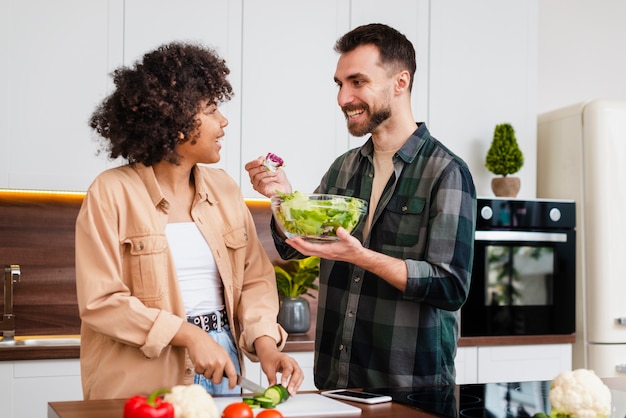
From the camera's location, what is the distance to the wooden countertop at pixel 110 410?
1422 mm

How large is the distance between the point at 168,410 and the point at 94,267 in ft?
1.77

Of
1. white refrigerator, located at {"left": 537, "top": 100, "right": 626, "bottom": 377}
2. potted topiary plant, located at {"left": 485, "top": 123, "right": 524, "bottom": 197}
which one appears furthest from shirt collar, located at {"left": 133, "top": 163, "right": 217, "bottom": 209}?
white refrigerator, located at {"left": 537, "top": 100, "right": 626, "bottom": 377}

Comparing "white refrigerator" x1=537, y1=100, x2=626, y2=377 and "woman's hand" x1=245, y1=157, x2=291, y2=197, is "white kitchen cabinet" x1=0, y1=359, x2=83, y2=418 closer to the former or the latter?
"woman's hand" x1=245, y1=157, x2=291, y2=197

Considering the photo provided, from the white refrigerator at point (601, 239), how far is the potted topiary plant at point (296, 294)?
1250mm

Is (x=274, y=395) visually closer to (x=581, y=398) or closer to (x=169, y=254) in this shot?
(x=169, y=254)

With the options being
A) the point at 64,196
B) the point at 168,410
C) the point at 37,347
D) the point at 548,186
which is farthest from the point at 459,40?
the point at 168,410

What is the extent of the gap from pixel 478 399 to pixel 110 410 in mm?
729

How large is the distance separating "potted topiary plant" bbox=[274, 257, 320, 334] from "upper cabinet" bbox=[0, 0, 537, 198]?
1.15 ft

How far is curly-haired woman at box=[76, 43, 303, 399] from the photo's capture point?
1.62 meters

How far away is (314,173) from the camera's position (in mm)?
3502

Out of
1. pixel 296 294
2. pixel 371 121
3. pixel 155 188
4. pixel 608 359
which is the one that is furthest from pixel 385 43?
pixel 608 359

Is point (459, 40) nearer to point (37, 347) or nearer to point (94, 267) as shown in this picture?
point (37, 347)

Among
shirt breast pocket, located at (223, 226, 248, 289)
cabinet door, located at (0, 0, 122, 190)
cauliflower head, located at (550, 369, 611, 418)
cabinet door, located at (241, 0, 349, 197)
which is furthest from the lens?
cabinet door, located at (241, 0, 349, 197)

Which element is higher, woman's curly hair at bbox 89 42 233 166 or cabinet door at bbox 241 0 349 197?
cabinet door at bbox 241 0 349 197
